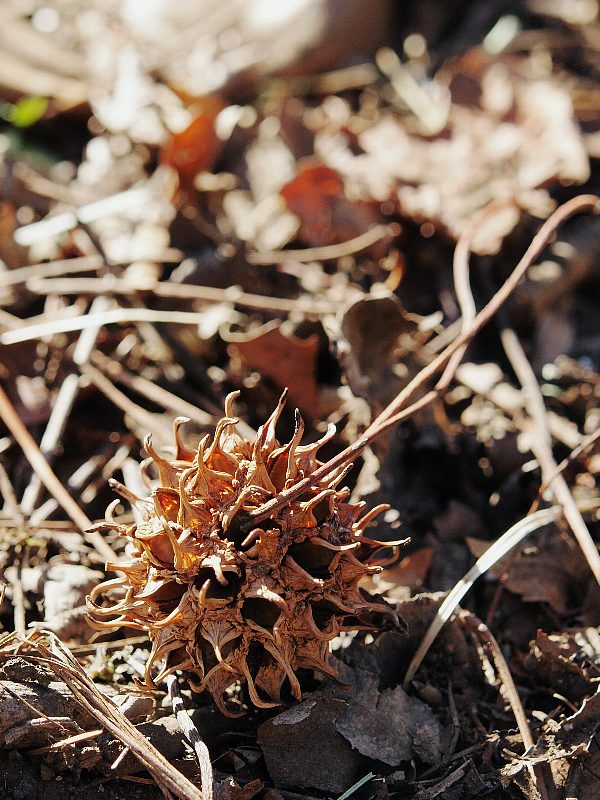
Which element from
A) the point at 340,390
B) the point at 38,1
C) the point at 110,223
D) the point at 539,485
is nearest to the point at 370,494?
the point at 340,390

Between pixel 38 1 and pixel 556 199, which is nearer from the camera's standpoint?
pixel 556 199

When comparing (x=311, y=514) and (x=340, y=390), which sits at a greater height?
(x=311, y=514)

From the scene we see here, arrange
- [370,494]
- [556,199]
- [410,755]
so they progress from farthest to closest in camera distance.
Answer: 1. [556,199]
2. [370,494]
3. [410,755]

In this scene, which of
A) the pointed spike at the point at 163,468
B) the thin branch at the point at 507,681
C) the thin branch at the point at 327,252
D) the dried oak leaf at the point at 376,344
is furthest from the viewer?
the thin branch at the point at 327,252

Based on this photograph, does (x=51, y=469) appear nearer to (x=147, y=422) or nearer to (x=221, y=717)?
(x=147, y=422)

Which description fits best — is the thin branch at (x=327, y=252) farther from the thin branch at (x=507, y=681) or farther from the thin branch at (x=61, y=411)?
the thin branch at (x=507, y=681)

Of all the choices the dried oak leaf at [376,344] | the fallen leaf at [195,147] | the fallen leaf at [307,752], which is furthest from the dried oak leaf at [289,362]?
the fallen leaf at [195,147]
